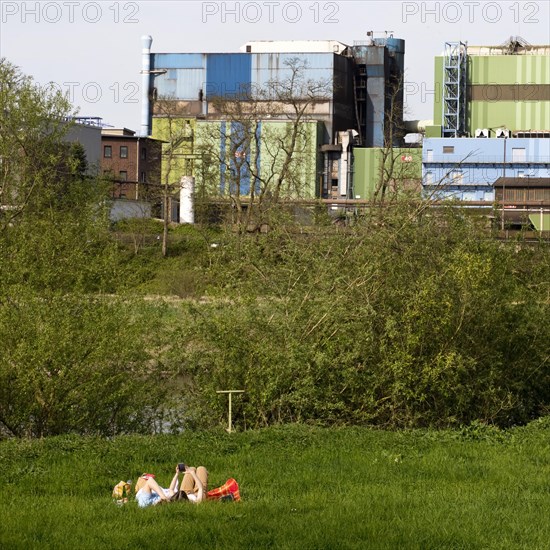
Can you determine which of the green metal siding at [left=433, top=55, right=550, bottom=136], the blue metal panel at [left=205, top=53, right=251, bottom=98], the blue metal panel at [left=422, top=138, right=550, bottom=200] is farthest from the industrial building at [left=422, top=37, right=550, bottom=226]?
the blue metal panel at [left=205, top=53, right=251, bottom=98]

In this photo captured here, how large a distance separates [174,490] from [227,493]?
0.64 metres

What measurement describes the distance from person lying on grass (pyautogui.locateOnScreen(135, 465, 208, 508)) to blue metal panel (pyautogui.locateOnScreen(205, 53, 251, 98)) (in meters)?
97.0

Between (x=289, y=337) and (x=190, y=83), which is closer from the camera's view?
(x=289, y=337)

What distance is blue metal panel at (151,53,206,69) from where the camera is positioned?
112 m

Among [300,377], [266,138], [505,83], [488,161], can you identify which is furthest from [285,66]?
[300,377]

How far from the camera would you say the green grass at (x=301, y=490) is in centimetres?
1223

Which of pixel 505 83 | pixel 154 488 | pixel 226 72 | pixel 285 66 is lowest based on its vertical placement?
pixel 154 488

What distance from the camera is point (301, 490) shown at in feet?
49.5

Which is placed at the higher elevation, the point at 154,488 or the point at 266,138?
the point at 266,138

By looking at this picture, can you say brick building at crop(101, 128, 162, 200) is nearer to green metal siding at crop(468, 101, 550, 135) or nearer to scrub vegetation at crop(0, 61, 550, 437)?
green metal siding at crop(468, 101, 550, 135)

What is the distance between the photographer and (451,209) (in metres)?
26.2

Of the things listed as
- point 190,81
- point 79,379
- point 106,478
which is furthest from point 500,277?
point 190,81

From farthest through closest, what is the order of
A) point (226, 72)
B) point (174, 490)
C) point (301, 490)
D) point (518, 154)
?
point (226, 72), point (518, 154), point (301, 490), point (174, 490)

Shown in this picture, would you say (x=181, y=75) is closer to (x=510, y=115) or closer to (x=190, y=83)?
(x=190, y=83)
